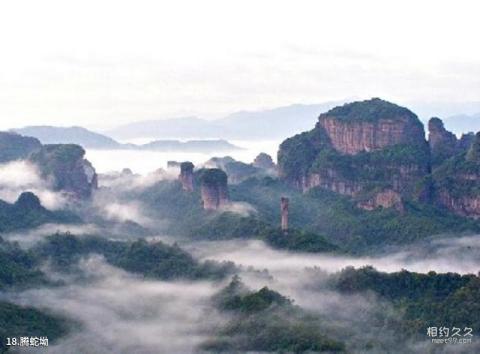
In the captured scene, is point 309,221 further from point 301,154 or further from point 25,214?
point 25,214

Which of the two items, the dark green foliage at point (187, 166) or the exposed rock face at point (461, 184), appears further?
the dark green foliage at point (187, 166)

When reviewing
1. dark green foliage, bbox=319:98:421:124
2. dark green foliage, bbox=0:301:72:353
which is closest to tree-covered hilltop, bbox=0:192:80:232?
dark green foliage, bbox=0:301:72:353

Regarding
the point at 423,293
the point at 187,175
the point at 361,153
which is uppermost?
the point at 361,153

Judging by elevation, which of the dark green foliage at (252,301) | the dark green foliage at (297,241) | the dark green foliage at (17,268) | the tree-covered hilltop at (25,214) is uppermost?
the tree-covered hilltop at (25,214)

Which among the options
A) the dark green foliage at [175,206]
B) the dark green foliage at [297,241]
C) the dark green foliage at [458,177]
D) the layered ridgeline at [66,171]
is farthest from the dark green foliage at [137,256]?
the layered ridgeline at [66,171]

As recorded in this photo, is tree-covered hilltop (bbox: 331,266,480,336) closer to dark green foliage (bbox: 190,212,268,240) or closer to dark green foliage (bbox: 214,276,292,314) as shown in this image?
dark green foliage (bbox: 214,276,292,314)

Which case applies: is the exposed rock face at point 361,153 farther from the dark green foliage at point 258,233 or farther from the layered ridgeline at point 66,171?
the layered ridgeline at point 66,171

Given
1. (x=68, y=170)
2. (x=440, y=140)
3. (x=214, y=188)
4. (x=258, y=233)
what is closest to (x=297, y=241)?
(x=258, y=233)
